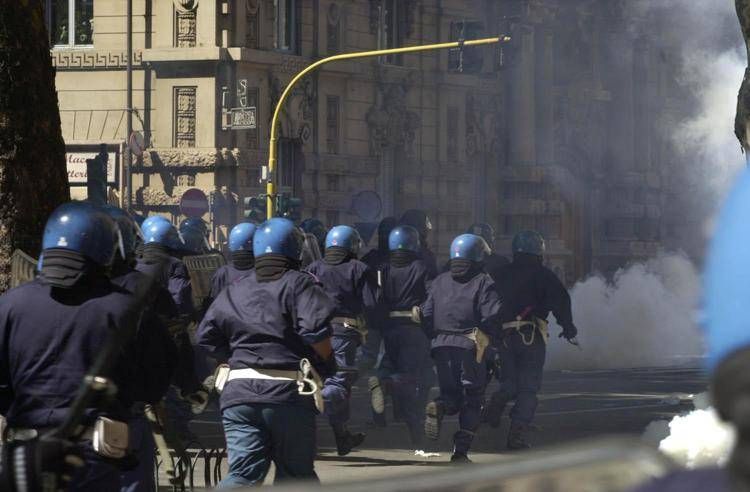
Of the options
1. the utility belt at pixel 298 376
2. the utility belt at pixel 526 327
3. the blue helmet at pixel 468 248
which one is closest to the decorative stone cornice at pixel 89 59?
the utility belt at pixel 526 327

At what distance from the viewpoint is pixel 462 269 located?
48.6 feet

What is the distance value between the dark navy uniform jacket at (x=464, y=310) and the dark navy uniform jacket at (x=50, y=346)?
837 cm

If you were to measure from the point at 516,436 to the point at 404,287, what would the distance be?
2.02 metres

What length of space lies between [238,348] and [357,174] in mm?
29191

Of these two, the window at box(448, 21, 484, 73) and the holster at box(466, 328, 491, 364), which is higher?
the window at box(448, 21, 484, 73)

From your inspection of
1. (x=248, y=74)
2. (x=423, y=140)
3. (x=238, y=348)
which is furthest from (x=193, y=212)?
(x=238, y=348)

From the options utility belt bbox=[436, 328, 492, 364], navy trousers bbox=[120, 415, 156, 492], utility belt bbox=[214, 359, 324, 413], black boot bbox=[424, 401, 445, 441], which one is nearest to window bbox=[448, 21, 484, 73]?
utility belt bbox=[436, 328, 492, 364]

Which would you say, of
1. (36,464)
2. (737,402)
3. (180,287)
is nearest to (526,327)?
(180,287)

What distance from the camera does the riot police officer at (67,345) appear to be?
6043 millimetres

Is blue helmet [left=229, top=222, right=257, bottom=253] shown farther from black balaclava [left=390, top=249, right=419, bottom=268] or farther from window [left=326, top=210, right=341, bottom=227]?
window [left=326, top=210, right=341, bottom=227]

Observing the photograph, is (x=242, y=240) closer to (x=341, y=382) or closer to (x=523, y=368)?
(x=341, y=382)

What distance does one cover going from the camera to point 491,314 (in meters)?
14.4

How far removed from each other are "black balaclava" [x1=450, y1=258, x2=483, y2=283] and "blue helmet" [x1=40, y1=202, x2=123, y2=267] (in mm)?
8444

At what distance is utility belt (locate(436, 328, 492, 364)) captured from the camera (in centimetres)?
1448
